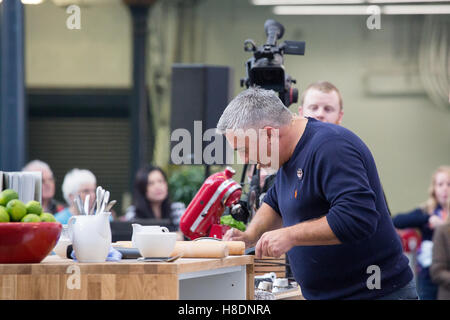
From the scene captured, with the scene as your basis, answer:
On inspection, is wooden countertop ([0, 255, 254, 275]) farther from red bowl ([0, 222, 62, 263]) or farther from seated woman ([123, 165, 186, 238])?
seated woman ([123, 165, 186, 238])

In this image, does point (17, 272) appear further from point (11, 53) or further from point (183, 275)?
point (11, 53)

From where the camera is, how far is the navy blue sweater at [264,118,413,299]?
7.60ft

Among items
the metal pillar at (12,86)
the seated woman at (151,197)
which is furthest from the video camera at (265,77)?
the metal pillar at (12,86)

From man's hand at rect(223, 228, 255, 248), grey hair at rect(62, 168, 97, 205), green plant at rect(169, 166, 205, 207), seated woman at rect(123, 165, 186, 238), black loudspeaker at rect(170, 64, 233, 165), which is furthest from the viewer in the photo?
green plant at rect(169, 166, 205, 207)

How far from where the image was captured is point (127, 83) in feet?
32.6

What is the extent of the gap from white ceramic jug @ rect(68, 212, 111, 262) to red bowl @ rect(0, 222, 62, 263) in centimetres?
8

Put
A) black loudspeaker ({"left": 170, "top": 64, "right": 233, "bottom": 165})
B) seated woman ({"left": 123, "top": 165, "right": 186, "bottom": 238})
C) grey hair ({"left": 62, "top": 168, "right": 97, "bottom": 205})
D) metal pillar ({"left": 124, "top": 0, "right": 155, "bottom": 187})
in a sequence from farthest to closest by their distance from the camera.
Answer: metal pillar ({"left": 124, "top": 0, "right": 155, "bottom": 187}), seated woman ({"left": 123, "top": 165, "right": 186, "bottom": 238}), grey hair ({"left": 62, "top": 168, "right": 97, "bottom": 205}), black loudspeaker ({"left": 170, "top": 64, "right": 233, "bottom": 165})

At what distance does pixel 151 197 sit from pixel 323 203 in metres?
3.55

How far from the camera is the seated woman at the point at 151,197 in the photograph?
591 cm

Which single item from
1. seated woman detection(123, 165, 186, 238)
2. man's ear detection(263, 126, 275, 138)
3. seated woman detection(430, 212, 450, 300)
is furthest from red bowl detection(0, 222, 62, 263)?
seated woman detection(123, 165, 186, 238)

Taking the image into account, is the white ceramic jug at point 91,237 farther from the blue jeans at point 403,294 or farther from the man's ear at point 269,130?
the blue jeans at point 403,294

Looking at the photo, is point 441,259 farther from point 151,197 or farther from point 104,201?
point 104,201

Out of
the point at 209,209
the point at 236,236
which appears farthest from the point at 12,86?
the point at 236,236

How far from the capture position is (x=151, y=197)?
19.4 ft
